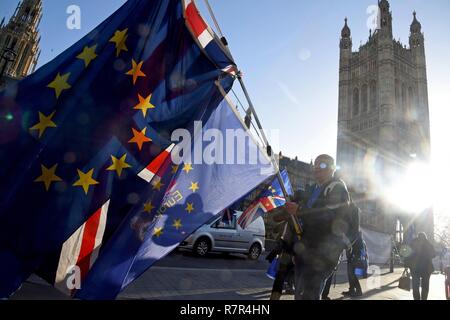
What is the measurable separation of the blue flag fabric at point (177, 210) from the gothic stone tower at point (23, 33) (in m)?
77.9

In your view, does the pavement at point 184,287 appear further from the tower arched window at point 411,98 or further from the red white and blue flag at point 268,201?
the tower arched window at point 411,98

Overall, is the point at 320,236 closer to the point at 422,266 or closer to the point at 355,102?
the point at 422,266

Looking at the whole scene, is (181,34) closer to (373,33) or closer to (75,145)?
(75,145)

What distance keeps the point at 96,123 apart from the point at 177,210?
4.36ft

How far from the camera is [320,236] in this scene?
323 centimetres

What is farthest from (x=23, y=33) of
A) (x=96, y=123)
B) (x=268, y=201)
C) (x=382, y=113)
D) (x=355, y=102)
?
(x=96, y=123)

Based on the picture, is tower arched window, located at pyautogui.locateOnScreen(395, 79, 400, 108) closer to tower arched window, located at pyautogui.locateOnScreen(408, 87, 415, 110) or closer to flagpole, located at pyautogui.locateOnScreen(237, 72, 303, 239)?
tower arched window, located at pyautogui.locateOnScreen(408, 87, 415, 110)

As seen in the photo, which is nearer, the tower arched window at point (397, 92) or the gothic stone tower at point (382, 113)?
the gothic stone tower at point (382, 113)

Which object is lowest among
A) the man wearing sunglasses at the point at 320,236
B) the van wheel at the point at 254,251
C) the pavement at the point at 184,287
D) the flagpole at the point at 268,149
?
the van wheel at the point at 254,251

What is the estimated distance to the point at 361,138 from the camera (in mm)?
55656

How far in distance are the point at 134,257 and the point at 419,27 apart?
243ft

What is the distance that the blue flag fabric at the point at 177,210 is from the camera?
9.74ft

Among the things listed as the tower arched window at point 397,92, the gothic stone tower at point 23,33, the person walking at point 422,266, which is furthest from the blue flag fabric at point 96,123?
the gothic stone tower at point 23,33
